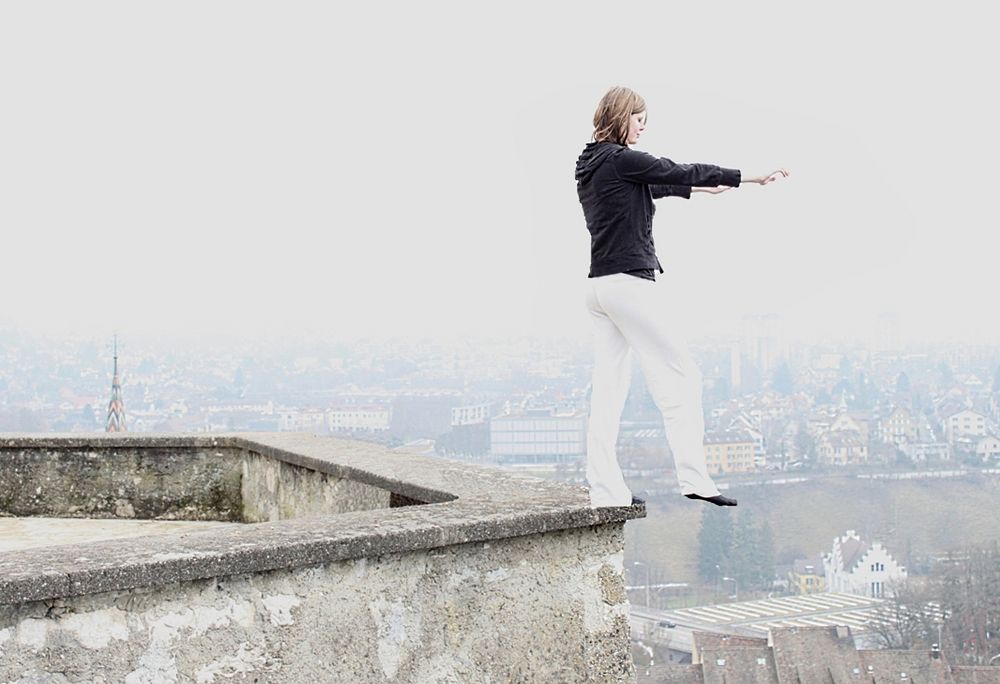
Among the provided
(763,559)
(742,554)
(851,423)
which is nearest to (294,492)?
(742,554)

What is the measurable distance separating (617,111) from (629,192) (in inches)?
9.5

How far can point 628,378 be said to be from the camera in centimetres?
371

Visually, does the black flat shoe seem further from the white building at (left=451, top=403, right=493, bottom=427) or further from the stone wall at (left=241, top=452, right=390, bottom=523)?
the white building at (left=451, top=403, right=493, bottom=427)

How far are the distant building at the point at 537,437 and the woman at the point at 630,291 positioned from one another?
256 ft

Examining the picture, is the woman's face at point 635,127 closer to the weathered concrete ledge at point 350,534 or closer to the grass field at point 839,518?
the weathered concrete ledge at point 350,534

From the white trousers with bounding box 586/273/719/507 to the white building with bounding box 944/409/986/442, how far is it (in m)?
114

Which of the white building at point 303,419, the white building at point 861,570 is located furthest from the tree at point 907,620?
the white building at point 303,419

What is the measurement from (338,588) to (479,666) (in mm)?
516

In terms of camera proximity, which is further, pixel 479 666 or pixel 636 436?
pixel 636 436

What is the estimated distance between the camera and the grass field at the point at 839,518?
84000 mm

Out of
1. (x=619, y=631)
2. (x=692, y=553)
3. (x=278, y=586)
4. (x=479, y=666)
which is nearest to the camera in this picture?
(x=278, y=586)

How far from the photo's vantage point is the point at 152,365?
99812 mm

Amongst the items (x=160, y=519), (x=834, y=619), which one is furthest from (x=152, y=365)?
(x=160, y=519)

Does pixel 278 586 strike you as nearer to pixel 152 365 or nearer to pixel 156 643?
pixel 156 643
